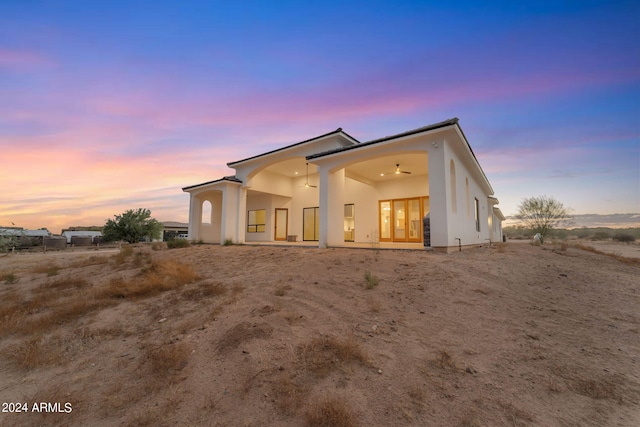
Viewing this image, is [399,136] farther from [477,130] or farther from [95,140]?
[95,140]

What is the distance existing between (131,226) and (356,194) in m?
23.9

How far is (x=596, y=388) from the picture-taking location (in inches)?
85.2

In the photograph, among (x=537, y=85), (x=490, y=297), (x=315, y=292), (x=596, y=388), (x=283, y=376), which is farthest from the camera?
(x=537, y=85)

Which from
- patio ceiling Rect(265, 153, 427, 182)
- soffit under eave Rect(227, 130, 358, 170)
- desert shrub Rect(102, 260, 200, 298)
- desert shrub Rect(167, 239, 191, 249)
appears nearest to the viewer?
desert shrub Rect(102, 260, 200, 298)

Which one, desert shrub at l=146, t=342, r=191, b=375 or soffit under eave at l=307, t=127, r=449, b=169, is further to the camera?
soffit under eave at l=307, t=127, r=449, b=169

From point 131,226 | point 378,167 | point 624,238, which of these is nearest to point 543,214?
point 624,238

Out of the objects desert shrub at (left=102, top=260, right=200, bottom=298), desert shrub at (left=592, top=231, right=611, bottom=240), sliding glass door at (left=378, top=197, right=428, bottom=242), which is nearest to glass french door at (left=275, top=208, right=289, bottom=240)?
sliding glass door at (left=378, top=197, right=428, bottom=242)

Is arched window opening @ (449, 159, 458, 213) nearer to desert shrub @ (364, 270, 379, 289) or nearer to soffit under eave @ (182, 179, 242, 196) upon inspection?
desert shrub @ (364, 270, 379, 289)

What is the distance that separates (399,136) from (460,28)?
4313 millimetres

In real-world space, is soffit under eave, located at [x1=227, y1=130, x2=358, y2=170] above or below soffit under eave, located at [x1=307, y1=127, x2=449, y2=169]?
above

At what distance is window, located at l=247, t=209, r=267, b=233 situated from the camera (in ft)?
55.7

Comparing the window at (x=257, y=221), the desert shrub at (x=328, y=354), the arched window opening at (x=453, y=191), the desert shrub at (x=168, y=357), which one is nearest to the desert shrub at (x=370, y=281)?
the desert shrub at (x=328, y=354)

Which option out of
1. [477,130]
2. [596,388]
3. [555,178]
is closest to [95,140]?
[596,388]

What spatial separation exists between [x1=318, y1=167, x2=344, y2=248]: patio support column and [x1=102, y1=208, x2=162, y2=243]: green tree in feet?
79.0
